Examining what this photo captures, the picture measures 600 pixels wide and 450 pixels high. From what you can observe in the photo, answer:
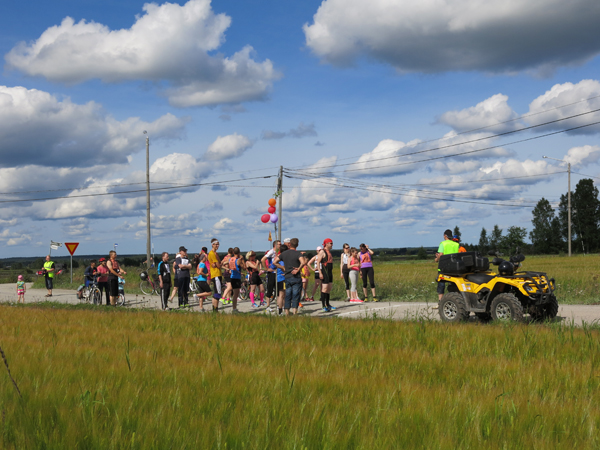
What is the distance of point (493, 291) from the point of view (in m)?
11.7

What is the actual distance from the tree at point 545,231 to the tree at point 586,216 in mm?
3860

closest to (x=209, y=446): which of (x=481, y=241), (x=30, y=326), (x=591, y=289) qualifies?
(x=30, y=326)

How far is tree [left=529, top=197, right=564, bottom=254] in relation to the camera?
118 meters

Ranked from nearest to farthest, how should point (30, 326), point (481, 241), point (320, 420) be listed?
1. point (320, 420)
2. point (30, 326)
3. point (481, 241)

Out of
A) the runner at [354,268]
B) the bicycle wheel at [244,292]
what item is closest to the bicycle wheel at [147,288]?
the bicycle wheel at [244,292]

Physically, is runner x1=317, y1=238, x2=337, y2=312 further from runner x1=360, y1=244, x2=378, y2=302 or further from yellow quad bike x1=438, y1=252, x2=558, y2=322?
yellow quad bike x1=438, y1=252, x2=558, y2=322

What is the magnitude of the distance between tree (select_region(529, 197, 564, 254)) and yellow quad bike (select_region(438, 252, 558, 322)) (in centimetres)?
11522

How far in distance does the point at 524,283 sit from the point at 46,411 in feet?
32.7

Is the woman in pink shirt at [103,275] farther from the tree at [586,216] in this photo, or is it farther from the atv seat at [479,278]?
the tree at [586,216]

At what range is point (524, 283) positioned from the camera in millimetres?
11219

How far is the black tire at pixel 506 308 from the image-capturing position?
1095cm

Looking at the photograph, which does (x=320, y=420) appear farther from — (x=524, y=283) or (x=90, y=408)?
(x=524, y=283)

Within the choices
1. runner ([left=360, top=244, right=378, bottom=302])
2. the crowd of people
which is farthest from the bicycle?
runner ([left=360, top=244, right=378, bottom=302])

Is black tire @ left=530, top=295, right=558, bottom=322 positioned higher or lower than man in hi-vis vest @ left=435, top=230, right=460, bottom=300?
lower
